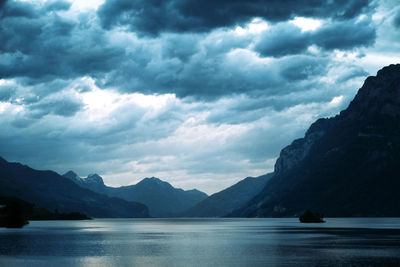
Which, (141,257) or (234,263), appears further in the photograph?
(141,257)

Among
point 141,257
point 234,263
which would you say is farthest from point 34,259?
point 234,263

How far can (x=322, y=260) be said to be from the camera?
86.2 m

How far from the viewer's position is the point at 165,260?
3595 inches

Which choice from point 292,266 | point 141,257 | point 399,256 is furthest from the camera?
point 141,257

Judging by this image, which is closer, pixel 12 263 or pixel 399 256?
pixel 12 263

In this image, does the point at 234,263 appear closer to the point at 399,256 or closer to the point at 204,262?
the point at 204,262

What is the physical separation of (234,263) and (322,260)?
1575 cm

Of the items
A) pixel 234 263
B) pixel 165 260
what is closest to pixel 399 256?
pixel 234 263

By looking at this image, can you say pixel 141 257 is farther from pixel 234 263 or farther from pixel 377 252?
pixel 377 252

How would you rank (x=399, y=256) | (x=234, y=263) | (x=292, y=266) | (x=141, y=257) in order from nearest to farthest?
(x=292, y=266), (x=234, y=263), (x=399, y=256), (x=141, y=257)

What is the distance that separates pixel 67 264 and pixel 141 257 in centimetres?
1720

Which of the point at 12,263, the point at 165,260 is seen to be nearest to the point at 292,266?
the point at 165,260

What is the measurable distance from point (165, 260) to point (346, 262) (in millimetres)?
32342

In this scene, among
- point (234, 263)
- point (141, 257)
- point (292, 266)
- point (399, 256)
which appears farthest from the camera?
point (141, 257)
